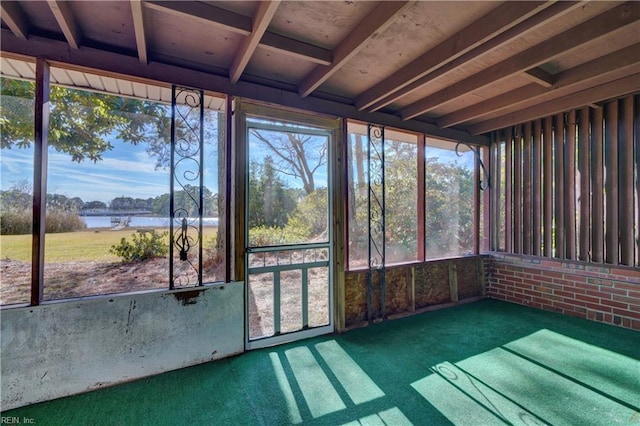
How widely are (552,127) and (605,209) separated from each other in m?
1.27

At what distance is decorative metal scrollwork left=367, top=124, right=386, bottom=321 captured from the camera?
3.69 m

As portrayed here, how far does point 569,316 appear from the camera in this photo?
3764 mm

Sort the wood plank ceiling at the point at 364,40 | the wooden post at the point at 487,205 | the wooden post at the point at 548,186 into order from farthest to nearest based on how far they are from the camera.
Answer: the wooden post at the point at 487,205 → the wooden post at the point at 548,186 → the wood plank ceiling at the point at 364,40

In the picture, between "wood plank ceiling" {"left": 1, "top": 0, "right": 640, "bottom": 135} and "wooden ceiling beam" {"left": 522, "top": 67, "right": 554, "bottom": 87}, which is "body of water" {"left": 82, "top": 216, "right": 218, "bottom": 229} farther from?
"wooden ceiling beam" {"left": 522, "top": 67, "right": 554, "bottom": 87}

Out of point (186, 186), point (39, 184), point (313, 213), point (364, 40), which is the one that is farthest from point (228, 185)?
point (364, 40)

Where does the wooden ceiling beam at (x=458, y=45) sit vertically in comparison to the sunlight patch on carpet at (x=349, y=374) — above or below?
above

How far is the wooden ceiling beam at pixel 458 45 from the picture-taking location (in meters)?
1.85

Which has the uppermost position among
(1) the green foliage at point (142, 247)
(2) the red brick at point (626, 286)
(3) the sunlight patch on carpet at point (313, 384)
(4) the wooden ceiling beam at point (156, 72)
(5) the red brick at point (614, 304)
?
(4) the wooden ceiling beam at point (156, 72)

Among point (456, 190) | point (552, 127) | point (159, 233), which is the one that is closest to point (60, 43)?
point (159, 233)

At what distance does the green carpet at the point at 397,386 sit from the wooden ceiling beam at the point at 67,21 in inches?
105

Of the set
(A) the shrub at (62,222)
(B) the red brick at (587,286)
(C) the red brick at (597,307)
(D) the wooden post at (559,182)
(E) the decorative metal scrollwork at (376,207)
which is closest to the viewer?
(A) the shrub at (62,222)

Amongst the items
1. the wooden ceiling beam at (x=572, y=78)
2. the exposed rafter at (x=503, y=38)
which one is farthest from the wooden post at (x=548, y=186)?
the exposed rafter at (x=503, y=38)

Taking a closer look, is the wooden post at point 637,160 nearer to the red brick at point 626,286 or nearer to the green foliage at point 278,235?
the red brick at point 626,286

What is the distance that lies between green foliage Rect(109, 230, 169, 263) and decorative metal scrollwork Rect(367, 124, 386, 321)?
235 cm
